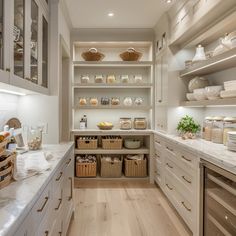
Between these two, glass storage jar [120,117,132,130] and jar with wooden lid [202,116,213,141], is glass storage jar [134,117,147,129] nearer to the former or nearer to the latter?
glass storage jar [120,117,132,130]

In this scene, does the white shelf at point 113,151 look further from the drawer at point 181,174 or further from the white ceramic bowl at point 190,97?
the white ceramic bowl at point 190,97

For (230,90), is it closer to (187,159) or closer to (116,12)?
(187,159)

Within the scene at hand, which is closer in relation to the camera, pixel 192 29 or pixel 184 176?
pixel 184 176

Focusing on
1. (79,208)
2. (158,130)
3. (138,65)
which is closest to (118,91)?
(138,65)

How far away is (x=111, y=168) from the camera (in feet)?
13.2

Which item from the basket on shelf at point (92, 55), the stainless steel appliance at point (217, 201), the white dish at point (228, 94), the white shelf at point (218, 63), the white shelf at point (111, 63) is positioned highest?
the basket on shelf at point (92, 55)

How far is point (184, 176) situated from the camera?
2.46 metres

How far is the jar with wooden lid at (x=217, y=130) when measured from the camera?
254 cm

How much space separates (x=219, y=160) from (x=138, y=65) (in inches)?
106

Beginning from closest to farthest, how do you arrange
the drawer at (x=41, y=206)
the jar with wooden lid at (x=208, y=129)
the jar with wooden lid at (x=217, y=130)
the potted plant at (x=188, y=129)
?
the drawer at (x=41, y=206) → the jar with wooden lid at (x=217, y=130) → the jar with wooden lid at (x=208, y=129) → the potted plant at (x=188, y=129)

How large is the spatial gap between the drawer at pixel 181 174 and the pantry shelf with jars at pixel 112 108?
3.21 feet

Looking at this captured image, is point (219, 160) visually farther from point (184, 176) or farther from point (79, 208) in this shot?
point (79, 208)

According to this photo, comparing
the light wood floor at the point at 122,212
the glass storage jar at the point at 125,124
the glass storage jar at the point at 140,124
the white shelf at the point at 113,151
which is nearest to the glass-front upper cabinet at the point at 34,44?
the light wood floor at the point at 122,212

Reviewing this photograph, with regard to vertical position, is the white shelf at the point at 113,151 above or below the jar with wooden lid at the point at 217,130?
below
